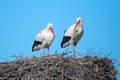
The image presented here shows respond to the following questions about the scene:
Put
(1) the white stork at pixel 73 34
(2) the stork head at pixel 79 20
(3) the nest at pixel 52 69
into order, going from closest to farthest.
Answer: (3) the nest at pixel 52 69 < (1) the white stork at pixel 73 34 < (2) the stork head at pixel 79 20

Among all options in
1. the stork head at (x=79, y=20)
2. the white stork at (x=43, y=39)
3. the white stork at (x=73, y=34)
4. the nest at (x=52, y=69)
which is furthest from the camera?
the stork head at (x=79, y=20)

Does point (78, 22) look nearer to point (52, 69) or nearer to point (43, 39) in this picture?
point (43, 39)

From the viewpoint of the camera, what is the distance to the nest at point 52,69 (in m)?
9.51

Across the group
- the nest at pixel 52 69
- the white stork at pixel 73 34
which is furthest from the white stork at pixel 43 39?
the nest at pixel 52 69

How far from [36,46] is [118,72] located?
3.07 metres

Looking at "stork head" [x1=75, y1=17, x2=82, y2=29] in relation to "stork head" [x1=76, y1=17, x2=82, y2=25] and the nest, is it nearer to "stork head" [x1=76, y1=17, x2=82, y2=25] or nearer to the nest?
"stork head" [x1=76, y1=17, x2=82, y2=25]

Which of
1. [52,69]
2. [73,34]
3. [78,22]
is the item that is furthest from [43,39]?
[52,69]

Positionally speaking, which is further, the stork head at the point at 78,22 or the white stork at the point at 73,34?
the stork head at the point at 78,22

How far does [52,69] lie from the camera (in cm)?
957

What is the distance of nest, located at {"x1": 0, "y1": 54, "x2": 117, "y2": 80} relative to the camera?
9.51m

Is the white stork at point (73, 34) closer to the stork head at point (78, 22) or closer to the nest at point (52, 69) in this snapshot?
the stork head at point (78, 22)

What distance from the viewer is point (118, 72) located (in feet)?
34.8

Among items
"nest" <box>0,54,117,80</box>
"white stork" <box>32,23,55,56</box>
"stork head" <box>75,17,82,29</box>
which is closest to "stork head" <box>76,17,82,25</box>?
"stork head" <box>75,17,82,29</box>

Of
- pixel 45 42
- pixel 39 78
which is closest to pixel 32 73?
pixel 39 78
